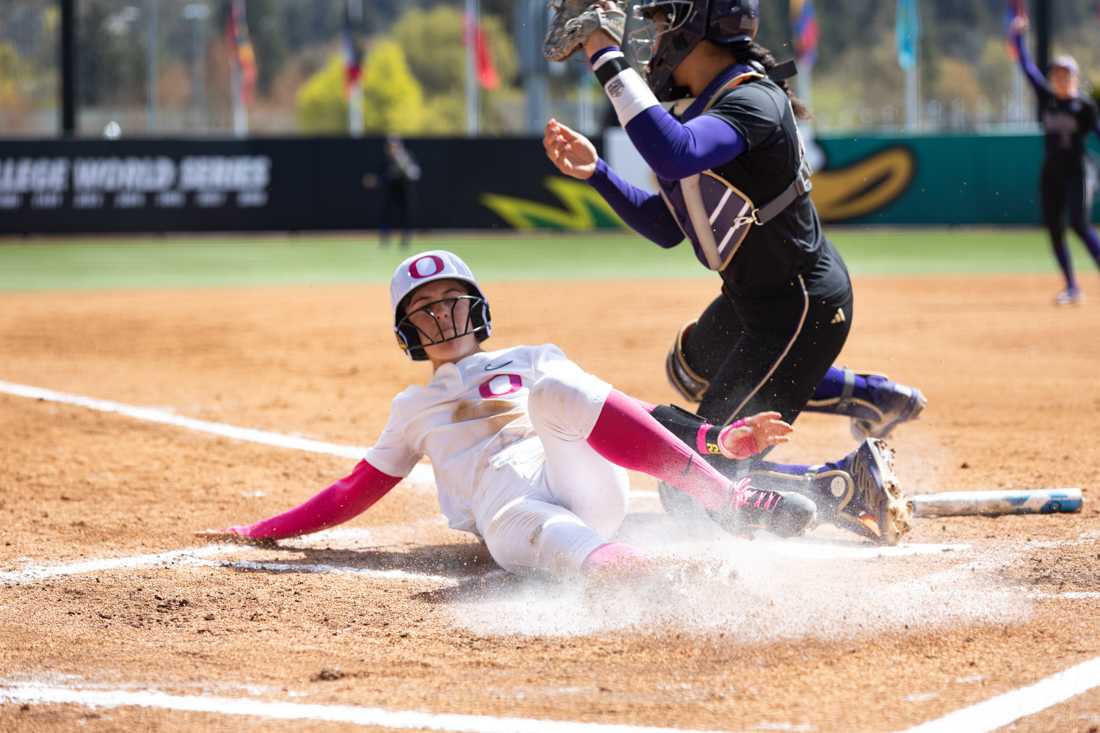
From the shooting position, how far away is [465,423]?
4.91 metres

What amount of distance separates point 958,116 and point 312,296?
34.0 m

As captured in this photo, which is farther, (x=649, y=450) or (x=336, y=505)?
(x=336, y=505)

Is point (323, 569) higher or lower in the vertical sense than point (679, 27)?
→ lower

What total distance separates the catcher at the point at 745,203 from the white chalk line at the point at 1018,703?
4.63 ft

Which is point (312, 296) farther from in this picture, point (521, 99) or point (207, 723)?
point (521, 99)

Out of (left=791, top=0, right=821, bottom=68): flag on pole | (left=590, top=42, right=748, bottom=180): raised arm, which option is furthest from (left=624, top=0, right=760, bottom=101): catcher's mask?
(left=791, top=0, right=821, bottom=68): flag on pole

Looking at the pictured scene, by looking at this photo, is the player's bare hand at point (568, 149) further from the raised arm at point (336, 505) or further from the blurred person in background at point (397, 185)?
the blurred person in background at point (397, 185)

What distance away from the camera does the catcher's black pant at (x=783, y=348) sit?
5082mm

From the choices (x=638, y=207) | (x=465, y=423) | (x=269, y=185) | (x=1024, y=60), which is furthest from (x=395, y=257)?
(x=465, y=423)

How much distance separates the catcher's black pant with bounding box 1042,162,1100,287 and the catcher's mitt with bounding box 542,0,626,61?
384 inches

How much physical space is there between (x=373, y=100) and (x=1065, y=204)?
205 feet

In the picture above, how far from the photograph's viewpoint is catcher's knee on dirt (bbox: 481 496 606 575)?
4.35 m

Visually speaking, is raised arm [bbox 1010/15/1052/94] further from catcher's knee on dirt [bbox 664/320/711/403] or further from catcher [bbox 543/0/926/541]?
catcher [bbox 543/0/926/541]

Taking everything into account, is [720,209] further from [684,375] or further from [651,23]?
[684,375]
